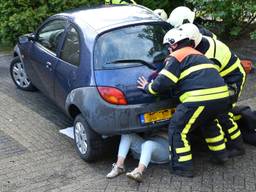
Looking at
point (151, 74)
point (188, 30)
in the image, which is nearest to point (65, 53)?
point (151, 74)

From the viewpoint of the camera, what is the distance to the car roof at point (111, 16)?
5.72m

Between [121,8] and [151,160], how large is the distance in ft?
6.89

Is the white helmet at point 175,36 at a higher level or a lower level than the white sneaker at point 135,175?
higher

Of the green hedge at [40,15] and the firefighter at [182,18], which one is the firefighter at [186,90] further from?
the green hedge at [40,15]

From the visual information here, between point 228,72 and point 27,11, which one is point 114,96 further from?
point 27,11

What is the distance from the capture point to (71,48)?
591 centimetres

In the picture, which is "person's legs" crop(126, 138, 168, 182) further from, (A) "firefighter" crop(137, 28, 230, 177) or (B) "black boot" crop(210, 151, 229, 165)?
(B) "black boot" crop(210, 151, 229, 165)

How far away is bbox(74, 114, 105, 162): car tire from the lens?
5332mm

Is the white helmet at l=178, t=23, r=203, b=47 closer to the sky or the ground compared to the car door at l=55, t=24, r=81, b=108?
closer to the sky

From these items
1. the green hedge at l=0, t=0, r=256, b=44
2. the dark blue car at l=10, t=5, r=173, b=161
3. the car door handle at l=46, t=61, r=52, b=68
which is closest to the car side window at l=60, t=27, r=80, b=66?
the dark blue car at l=10, t=5, r=173, b=161

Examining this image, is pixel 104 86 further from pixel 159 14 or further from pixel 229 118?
pixel 159 14

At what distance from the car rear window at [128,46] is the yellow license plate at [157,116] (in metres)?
0.62

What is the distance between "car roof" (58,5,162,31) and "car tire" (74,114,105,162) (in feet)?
3.79

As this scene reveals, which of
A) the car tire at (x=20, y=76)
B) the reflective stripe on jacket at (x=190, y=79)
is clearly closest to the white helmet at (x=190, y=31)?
the reflective stripe on jacket at (x=190, y=79)
